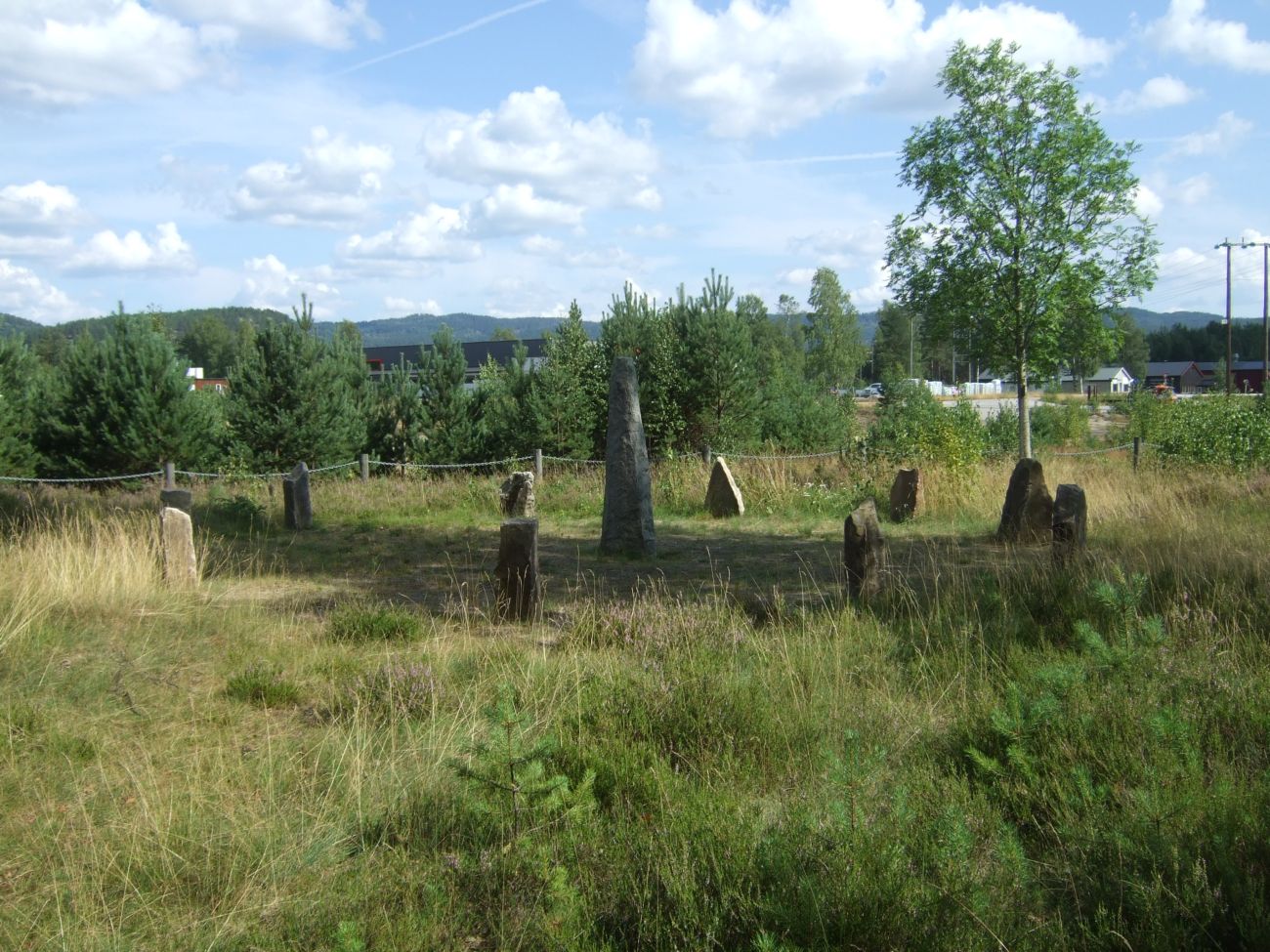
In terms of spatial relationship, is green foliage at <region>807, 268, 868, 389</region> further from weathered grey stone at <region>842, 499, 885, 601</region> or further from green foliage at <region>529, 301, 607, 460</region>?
weathered grey stone at <region>842, 499, 885, 601</region>

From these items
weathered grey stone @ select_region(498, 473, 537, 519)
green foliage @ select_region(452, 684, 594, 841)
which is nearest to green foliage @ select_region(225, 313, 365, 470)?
weathered grey stone @ select_region(498, 473, 537, 519)

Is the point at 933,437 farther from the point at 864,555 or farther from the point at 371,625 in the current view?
the point at 371,625

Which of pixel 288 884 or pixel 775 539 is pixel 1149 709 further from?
pixel 775 539

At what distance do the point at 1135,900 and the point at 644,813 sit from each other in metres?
1.63

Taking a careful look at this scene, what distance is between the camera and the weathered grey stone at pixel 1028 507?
415 inches

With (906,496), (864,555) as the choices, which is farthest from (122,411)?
(864,555)

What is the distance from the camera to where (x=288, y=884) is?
130 inches

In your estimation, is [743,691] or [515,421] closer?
[743,691]

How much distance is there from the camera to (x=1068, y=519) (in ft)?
27.1

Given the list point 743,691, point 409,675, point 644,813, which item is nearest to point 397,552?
point 409,675

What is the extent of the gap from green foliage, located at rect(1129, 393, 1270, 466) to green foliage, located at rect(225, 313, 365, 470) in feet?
49.9

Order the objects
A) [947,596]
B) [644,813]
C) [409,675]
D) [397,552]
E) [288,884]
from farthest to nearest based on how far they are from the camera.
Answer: [397,552], [947,596], [409,675], [644,813], [288,884]

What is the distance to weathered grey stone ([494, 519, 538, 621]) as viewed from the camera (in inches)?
275

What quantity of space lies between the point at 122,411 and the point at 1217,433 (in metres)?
19.4
